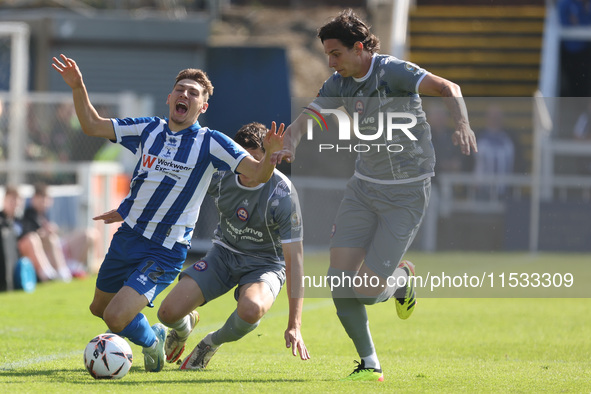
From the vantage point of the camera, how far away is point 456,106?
19.3 feet

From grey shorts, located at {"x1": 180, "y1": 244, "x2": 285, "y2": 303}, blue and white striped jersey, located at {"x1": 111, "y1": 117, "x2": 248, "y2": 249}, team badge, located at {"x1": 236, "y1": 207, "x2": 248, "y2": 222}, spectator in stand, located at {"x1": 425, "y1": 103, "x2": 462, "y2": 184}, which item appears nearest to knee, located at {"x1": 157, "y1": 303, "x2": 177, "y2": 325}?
grey shorts, located at {"x1": 180, "y1": 244, "x2": 285, "y2": 303}

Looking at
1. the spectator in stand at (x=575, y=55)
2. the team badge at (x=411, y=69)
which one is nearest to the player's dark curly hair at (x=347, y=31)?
the team badge at (x=411, y=69)

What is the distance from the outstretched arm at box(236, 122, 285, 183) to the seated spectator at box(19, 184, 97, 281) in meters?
7.30

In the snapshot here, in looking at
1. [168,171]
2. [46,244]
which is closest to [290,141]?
[168,171]

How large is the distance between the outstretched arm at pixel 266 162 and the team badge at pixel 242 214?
0.51 metres

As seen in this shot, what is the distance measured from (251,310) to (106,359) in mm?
991

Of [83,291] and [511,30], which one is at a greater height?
[511,30]

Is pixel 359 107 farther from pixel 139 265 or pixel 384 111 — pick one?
pixel 139 265

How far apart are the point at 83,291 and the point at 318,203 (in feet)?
14.7

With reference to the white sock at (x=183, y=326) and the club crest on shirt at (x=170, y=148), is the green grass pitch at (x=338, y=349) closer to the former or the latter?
the white sock at (x=183, y=326)

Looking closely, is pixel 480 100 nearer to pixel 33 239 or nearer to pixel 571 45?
pixel 571 45

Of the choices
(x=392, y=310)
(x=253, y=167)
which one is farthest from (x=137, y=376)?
(x=392, y=310)

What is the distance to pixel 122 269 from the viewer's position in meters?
6.61

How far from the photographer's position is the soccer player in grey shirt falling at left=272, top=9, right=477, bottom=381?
249 inches
